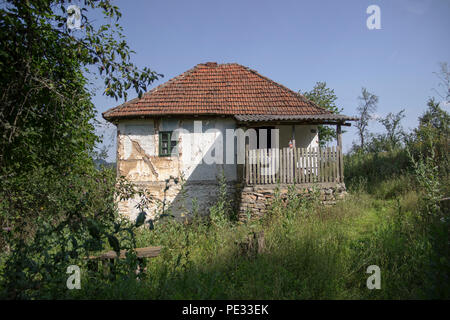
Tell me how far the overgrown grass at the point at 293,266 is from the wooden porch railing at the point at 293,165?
97.5 inches

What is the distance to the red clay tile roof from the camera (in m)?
9.54

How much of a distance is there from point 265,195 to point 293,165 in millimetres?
1320

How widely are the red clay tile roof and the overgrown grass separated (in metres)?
4.98

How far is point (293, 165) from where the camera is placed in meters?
8.30

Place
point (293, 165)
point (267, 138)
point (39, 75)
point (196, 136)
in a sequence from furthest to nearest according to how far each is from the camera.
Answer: point (267, 138)
point (196, 136)
point (293, 165)
point (39, 75)

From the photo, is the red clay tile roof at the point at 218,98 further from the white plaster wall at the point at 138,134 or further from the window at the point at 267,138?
the window at the point at 267,138

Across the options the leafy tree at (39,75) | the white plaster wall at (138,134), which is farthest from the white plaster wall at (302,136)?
the leafy tree at (39,75)

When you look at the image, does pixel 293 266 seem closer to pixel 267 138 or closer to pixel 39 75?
pixel 39 75

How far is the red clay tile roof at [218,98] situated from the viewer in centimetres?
954

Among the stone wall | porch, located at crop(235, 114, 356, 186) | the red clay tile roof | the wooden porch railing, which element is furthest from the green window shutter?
the stone wall

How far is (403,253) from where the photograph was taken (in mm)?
4125

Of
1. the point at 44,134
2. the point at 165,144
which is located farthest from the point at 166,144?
the point at 44,134
